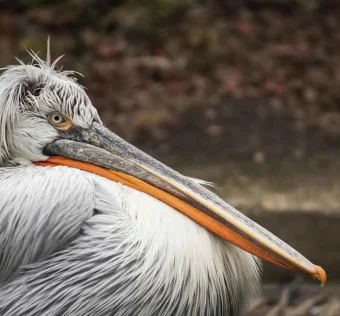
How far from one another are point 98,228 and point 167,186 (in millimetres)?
355

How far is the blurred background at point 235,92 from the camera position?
214 inches

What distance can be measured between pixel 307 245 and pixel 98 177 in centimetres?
222

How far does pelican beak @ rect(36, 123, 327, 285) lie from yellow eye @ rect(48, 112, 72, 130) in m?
0.02

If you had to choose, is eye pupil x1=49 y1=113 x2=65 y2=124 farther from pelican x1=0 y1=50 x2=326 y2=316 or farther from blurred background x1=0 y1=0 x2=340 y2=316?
blurred background x1=0 y1=0 x2=340 y2=316

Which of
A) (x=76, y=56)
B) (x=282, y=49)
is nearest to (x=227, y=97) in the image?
(x=282, y=49)

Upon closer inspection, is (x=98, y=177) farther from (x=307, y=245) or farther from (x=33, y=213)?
(x=307, y=245)

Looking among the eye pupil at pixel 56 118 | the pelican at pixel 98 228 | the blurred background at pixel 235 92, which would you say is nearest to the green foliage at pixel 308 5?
the blurred background at pixel 235 92

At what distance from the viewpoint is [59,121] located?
3652 mm

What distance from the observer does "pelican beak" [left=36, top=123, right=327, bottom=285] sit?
345 centimetres

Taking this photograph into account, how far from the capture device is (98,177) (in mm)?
3545

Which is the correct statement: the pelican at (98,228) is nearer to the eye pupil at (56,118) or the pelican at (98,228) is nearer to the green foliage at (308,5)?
the eye pupil at (56,118)

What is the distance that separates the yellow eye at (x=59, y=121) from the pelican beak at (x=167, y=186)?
2cm

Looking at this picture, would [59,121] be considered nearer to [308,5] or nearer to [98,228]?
[98,228]

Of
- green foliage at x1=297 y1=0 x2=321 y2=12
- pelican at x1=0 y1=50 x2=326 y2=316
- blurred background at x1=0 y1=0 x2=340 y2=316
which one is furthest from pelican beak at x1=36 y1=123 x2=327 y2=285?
green foliage at x1=297 y1=0 x2=321 y2=12
